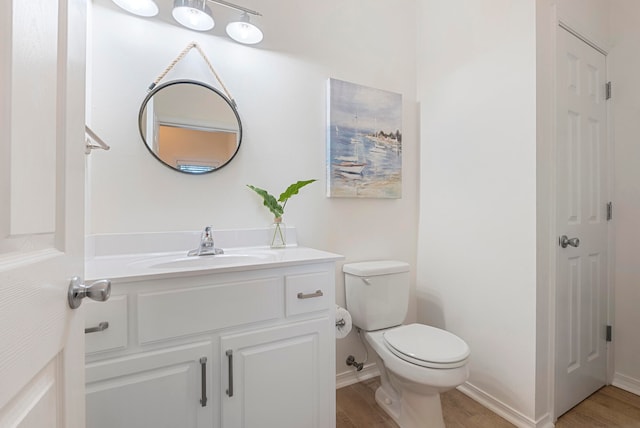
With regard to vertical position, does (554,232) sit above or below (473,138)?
below

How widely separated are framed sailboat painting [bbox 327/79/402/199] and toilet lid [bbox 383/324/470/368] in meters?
0.82

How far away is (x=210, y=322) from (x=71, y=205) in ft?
1.91

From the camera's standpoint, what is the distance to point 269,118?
5.22 feet

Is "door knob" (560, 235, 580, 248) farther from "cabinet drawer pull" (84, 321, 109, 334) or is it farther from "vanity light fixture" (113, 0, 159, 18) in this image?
"vanity light fixture" (113, 0, 159, 18)

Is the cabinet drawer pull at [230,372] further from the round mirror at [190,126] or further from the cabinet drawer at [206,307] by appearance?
the round mirror at [190,126]

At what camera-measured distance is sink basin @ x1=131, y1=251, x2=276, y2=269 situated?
1133 mm

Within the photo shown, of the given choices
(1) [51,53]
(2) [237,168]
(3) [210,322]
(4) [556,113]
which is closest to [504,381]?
(4) [556,113]

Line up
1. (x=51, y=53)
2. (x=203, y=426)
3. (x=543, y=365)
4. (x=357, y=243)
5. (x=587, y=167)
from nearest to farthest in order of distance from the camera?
(x=51, y=53), (x=203, y=426), (x=543, y=365), (x=587, y=167), (x=357, y=243)

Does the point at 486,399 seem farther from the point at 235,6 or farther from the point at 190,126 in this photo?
the point at 235,6

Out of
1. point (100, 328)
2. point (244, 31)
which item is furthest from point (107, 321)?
point (244, 31)

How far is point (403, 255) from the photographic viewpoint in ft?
6.62

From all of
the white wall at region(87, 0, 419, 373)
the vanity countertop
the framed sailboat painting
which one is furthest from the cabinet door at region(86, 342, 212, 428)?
the framed sailboat painting

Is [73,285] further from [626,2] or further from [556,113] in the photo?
[626,2]

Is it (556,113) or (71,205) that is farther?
(556,113)
